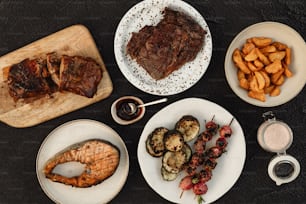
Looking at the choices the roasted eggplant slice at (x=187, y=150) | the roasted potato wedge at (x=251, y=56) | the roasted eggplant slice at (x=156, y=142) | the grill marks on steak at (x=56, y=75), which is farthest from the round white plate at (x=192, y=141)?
the grill marks on steak at (x=56, y=75)

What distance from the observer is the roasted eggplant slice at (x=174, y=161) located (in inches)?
115

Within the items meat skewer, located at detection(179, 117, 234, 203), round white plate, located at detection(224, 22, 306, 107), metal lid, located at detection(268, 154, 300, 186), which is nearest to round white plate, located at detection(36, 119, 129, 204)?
meat skewer, located at detection(179, 117, 234, 203)

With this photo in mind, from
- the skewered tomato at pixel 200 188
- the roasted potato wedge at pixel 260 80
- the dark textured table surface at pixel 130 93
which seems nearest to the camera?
the roasted potato wedge at pixel 260 80

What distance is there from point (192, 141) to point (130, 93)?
1.70 ft

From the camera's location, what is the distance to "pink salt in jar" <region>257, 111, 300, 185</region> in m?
2.95

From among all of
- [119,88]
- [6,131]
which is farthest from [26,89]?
[119,88]

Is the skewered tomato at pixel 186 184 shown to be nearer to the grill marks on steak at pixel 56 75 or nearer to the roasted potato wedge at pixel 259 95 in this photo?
the roasted potato wedge at pixel 259 95

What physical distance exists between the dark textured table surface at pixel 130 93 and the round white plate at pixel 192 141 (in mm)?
155

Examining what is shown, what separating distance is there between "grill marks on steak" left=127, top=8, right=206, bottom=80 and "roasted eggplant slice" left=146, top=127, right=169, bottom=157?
0.35 meters

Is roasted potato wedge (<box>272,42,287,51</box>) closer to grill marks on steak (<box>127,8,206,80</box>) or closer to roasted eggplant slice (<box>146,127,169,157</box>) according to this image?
grill marks on steak (<box>127,8,206,80</box>)

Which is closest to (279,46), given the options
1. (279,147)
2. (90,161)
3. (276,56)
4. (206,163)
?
(276,56)

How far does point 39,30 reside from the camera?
3.08m

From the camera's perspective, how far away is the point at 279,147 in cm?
296

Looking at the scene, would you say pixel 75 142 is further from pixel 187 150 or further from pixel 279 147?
pixel 279 147
